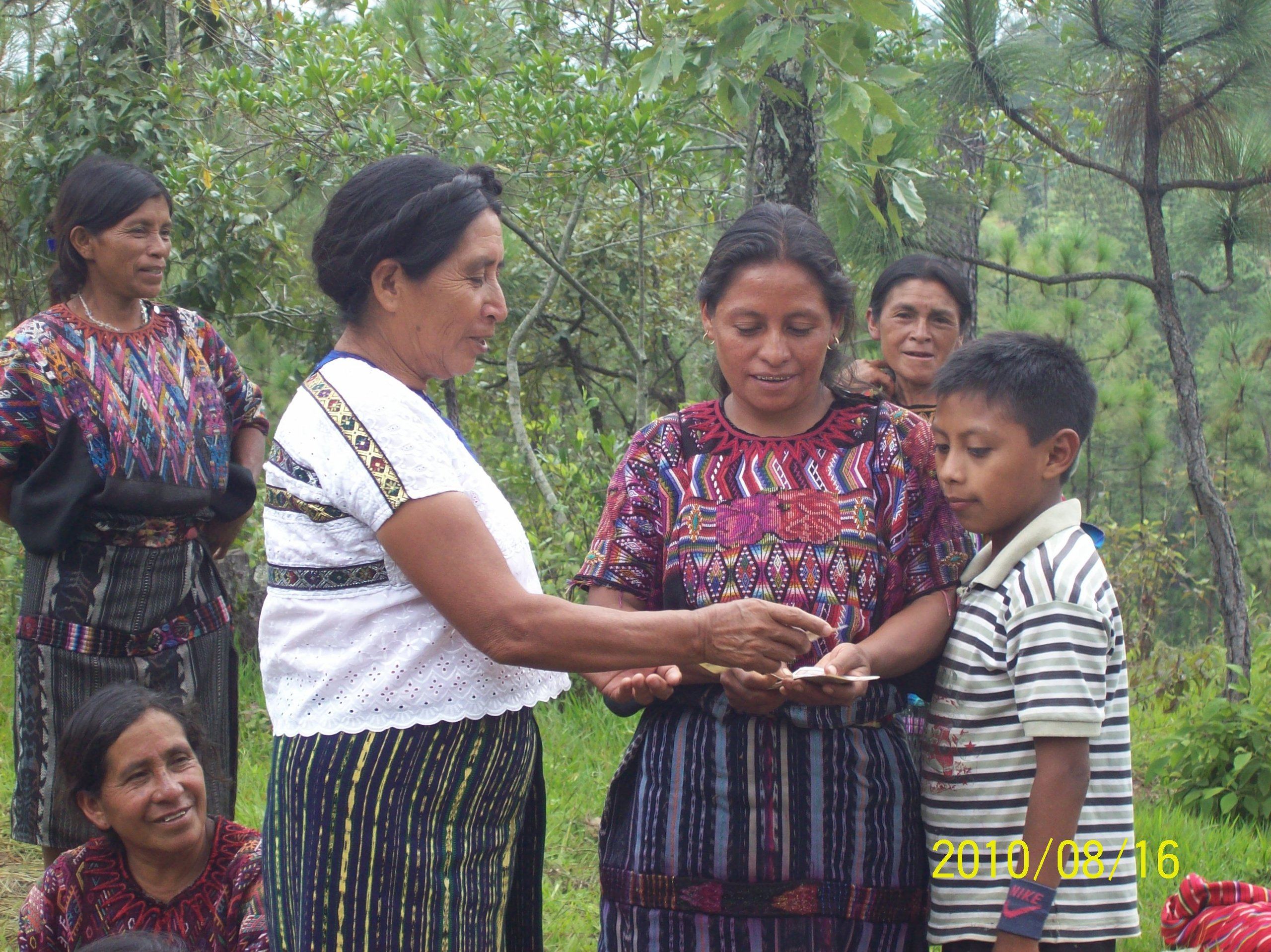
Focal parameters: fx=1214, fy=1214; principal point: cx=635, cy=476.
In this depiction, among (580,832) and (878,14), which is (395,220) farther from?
(580,832)

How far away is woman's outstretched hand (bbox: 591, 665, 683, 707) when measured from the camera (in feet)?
6.70

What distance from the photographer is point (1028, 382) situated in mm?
2189

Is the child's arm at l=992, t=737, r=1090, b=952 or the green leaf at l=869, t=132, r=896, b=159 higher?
the green leaf at l=869, t=132, r=896, b=159

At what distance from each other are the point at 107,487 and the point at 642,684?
1.67 meters

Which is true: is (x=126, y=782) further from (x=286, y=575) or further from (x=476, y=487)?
(x=476, y=487)

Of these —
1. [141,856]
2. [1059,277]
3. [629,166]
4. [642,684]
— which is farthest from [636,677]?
[1059,277]

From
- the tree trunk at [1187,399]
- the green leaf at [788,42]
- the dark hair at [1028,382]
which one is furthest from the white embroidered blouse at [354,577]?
the tree trunk at [1187,399]

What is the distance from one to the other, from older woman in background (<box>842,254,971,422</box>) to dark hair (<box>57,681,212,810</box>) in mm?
1916

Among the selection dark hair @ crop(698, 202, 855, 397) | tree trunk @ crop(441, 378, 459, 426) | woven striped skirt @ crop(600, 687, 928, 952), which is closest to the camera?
woven striped skirt @ crop(600, 687, 928, 952)

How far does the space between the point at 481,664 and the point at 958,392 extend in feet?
3.24

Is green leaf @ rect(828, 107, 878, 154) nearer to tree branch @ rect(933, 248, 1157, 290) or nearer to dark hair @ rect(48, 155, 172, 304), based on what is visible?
dark hair @ rect(48, 155, 172, 304)

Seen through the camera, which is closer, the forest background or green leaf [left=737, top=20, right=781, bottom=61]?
green leaf [left=737, top=20, right=781, bottom=61]
